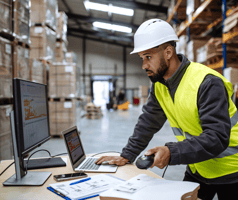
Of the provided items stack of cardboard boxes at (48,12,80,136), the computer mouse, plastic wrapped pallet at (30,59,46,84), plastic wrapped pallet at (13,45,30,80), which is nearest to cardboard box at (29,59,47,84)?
plastic wrapped pallet at (30,59,46,84)

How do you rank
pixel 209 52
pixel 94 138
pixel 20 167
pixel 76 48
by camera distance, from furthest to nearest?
pixel 76 48, pixel 94 138, pixel 209 52, pixel 20 167

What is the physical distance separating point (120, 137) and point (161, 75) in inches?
186

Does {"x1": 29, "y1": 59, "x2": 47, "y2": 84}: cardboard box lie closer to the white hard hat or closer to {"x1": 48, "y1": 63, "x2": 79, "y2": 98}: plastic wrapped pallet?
{"x1": 48, "y1": 63, "x2": 79, "y2": 98}: plastic wrapped pallet

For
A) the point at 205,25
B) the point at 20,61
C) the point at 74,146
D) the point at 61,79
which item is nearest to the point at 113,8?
the point at 205,25

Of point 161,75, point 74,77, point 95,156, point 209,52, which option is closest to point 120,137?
point 74,77

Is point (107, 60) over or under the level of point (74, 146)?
over

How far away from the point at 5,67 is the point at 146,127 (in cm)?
257

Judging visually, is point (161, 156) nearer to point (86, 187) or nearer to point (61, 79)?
point (86, 187)

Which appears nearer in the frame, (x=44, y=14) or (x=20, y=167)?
(x=20, y=167)

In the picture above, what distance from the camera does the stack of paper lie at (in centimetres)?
84

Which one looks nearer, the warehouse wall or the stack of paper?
the stack of paper

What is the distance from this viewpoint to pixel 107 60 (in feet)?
75.5

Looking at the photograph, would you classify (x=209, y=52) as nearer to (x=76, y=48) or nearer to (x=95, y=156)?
(x=95, y=156)

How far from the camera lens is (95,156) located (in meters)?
1.73
